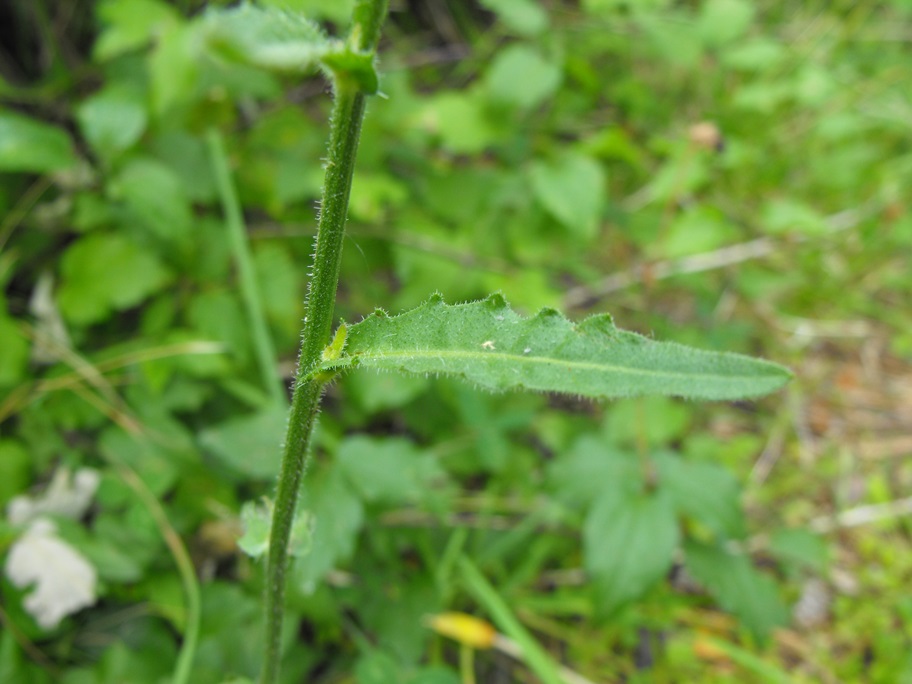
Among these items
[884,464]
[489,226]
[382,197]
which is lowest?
[884,464]

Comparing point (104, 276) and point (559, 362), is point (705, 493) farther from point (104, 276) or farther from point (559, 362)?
point (104, 276)

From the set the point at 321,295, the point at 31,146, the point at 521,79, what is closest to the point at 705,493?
the point at 321,295

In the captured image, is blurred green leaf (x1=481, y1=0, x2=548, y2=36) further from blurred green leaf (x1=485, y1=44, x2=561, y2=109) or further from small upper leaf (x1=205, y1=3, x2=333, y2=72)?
small upper leaf (x1=205, y1=3, x2=333, y2=72)

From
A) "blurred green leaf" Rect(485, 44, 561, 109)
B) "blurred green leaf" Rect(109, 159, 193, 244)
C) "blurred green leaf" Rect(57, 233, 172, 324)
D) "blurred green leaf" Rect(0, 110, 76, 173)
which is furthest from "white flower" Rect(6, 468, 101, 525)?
"blurred green leaf" Rect(485, 44, 561, 109)

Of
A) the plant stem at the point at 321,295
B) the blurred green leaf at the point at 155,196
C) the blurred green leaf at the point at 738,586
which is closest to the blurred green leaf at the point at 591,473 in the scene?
the blurred green leaf at the point at 738,586

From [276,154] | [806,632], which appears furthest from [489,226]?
[806,632]

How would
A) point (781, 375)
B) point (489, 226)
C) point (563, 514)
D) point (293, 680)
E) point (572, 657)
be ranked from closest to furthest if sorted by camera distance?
point (781, 375) < point (293, 680) < point (572, 657) < point (563, 514) < point (489, 226)

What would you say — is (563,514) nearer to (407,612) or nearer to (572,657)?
(572,657)
